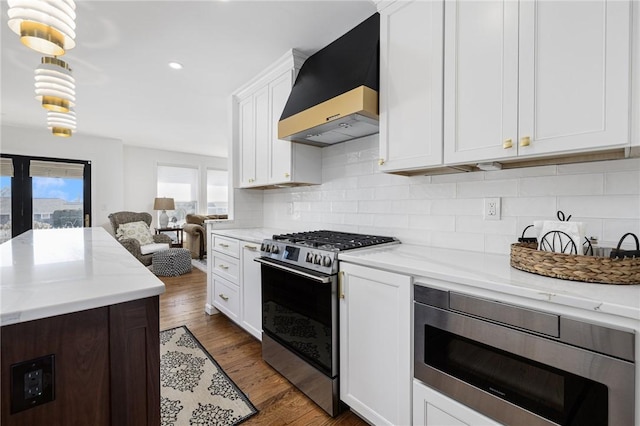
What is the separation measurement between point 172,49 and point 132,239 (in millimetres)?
3461

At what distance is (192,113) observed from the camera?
169 inches

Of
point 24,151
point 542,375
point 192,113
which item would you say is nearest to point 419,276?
point 542,375

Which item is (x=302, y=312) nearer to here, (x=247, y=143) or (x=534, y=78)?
(x=534, y=78)

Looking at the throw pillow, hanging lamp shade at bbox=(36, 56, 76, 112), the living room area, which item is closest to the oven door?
the living room area

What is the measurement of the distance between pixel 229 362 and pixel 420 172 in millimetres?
1972

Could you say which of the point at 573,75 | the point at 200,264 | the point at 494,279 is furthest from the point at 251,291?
the point at 200,264

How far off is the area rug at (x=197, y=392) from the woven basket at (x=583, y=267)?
1.65 metres

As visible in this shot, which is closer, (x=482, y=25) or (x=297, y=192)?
(x=482, y=25)

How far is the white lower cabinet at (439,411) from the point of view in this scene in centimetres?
110

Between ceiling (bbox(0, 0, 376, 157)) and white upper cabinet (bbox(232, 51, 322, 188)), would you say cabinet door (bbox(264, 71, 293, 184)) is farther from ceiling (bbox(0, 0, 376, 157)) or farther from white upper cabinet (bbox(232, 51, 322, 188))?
ceiling (bbox(0, 0, 376, 157))

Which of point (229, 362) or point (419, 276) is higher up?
point (419, 276)

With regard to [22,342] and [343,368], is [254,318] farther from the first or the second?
[22,342]

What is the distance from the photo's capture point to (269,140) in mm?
2816

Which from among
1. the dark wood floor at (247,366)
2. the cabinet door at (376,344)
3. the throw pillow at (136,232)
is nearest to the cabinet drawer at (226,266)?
the dark wood floor at (247,366)
